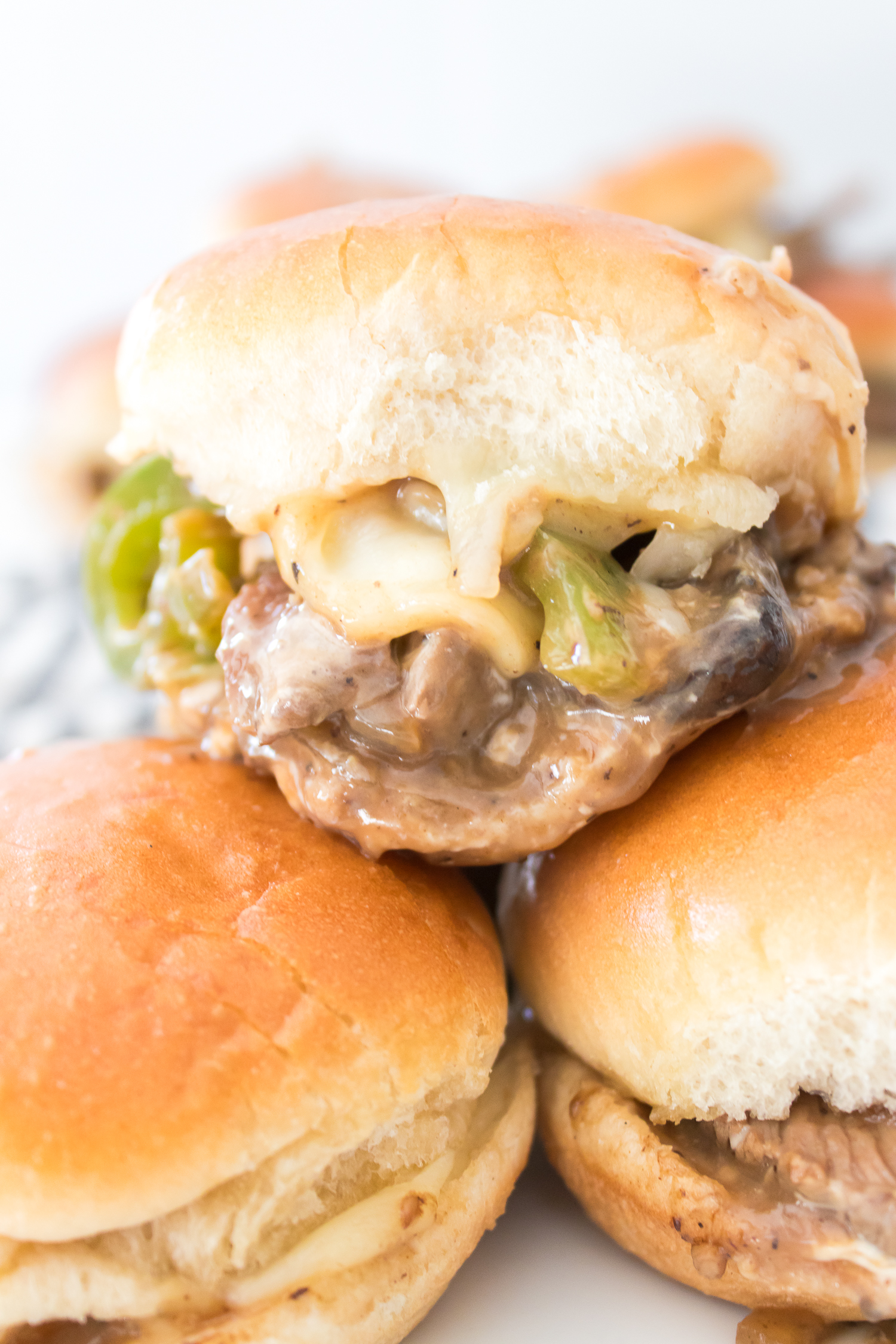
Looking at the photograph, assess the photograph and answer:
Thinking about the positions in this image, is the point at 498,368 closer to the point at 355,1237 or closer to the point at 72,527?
the point at 355,1237

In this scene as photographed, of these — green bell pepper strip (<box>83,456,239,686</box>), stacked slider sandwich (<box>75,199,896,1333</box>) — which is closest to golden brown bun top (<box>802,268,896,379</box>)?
green bell pepper strip (<box>83,456,239,686</box>)

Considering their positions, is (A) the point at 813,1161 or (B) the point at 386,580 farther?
(B) the point at 386,580

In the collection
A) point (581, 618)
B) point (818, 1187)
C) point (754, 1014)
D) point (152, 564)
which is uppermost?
point (581, 618)

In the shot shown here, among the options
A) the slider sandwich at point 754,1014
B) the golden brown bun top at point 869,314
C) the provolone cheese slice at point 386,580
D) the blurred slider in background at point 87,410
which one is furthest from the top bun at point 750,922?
the blurred slider in background at point 87,410

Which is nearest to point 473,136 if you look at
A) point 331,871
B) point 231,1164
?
point 331,871

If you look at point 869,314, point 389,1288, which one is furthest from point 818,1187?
point 869,314

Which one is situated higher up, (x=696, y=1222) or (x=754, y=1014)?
(x=754, y=1014)

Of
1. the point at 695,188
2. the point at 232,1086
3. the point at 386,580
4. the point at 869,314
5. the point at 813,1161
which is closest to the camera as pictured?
the point at 232,1086

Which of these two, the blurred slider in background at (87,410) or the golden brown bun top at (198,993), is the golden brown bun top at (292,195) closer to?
the blurred slider in background at (87,410)
